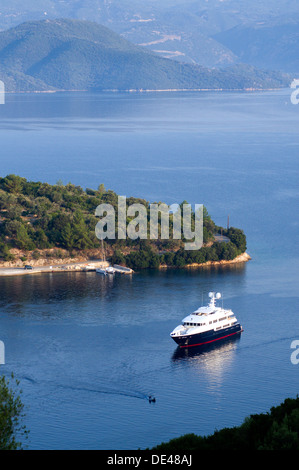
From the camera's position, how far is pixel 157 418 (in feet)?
101

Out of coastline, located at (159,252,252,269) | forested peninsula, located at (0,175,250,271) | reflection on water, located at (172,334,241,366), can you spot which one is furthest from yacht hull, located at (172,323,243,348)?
forested peninsula, located at (0,175,250,271)

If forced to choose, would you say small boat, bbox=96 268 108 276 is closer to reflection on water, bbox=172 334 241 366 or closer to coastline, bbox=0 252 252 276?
coastline, bbox=0 252 252 276

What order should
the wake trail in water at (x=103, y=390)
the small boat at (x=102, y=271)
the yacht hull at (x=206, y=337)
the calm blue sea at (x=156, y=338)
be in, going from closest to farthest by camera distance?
1. the calm blue sea at (x=156, y=338)
2. the wake trail in water at (x=103, y=390)
3. the yacht hull at (x=206, y=337)
4. the small boat at (x=102, y=271)

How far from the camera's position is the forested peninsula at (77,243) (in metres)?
55.1

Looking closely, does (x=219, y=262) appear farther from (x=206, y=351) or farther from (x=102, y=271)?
(x=206, y=351)

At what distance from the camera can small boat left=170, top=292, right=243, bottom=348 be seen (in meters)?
38.6

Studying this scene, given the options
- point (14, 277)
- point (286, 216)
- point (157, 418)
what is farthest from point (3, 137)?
point (157, 418)

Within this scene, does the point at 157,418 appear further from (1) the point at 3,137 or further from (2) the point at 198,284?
(1) the point at 3,137

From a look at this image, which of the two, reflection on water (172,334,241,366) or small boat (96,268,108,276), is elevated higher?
small boat (96,268,108,276)

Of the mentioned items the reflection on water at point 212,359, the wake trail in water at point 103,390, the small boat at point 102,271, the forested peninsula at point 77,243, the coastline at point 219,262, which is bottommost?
the wake trail in water at point 103,390

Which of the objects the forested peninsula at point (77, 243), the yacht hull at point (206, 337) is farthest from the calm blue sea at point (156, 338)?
the forested peninsula at point (77, 243)

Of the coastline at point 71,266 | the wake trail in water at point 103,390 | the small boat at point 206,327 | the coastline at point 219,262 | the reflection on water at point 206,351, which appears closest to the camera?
the wake trail in water at point 103,390

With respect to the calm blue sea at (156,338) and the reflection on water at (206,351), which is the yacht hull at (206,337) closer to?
the reflection on water at (206,351)
